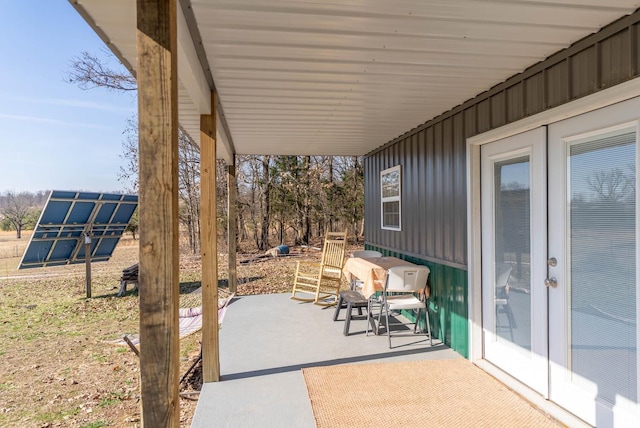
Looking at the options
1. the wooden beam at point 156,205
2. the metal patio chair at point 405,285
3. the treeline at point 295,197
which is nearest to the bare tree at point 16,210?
the treeline at point 295,197

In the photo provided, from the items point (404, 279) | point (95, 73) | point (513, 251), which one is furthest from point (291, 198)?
point (513, 251)

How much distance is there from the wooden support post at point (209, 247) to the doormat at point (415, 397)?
799 millimetres

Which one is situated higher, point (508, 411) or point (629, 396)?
point (629, 396)

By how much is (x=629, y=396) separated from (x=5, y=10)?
14303 mm

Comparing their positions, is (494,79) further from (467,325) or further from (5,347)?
(5,347)

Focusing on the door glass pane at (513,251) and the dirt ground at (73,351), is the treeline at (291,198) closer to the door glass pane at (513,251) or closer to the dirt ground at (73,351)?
the dirt ground at (73,351)

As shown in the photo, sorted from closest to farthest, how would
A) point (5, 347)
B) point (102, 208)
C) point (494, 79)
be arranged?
point (494, 79), point (5, 347), point (102, 208)

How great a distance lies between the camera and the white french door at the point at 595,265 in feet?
7.14

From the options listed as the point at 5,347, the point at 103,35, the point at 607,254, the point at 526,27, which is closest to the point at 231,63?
the point at 103,35

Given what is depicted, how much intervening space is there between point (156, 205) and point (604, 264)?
2.48m

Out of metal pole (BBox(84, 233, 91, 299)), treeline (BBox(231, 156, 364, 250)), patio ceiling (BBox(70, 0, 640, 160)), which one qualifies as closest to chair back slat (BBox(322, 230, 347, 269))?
patio ceiling (BBox(70, 0, 640, 160))

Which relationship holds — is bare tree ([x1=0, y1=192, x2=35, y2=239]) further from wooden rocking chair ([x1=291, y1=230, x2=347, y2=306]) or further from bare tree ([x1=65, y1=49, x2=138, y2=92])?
wooden rocking chair ([x1=291, y1=230, x2=347, y2=306])

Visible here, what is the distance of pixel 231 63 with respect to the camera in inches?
103

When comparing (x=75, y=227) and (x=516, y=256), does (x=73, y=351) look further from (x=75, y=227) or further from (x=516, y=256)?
(x=516, y=256)
